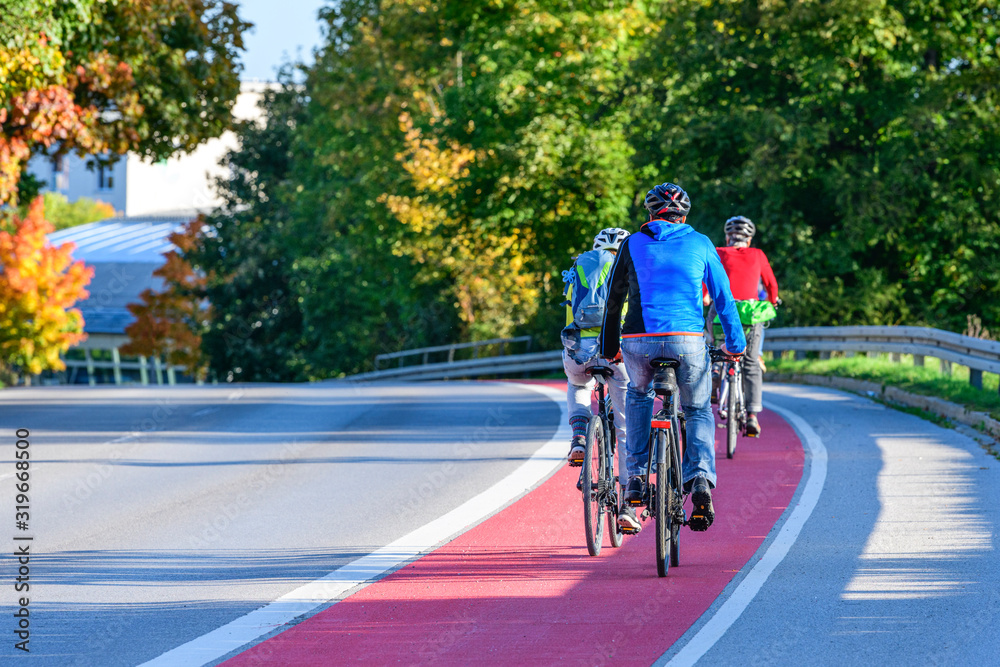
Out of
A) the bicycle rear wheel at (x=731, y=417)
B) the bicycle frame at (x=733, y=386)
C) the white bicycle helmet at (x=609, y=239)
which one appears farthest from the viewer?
the bicycle frame at (x=733, y=386)

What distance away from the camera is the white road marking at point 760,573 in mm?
5699

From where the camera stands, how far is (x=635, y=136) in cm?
2919

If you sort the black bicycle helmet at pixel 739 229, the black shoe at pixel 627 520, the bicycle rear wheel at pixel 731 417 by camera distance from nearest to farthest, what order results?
the black shoe at pixel 627 520 → the bicycle rear wheel at pixel 731 417 → the black bicycle helmet at pixel 739 229

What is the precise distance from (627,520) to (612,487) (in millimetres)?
457

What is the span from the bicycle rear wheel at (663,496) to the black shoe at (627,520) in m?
0.30

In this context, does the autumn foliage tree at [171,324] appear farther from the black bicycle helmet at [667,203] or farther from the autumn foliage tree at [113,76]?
the black bicycle helmet at [667,203]

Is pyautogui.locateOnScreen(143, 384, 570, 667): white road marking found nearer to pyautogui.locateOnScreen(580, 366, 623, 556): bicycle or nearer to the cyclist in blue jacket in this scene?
pyautogui.locateOnScreen(580, 366, 623, 556): bicycle

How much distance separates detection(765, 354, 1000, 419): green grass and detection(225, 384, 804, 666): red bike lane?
6086 mm

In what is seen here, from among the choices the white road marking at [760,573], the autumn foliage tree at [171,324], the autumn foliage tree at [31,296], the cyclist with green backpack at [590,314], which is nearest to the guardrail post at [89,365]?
the autumn foliage tree at [171,324]

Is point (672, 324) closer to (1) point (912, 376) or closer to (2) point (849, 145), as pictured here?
(1) point (912, 376)

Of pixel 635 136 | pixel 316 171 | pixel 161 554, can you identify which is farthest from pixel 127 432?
pixel 316 171

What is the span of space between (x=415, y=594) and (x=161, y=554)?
199cm

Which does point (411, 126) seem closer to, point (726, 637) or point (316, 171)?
point (316, 171)

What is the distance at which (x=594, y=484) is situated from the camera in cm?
771
